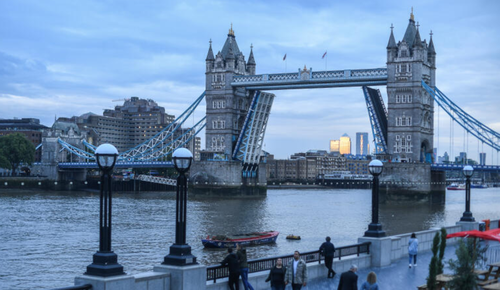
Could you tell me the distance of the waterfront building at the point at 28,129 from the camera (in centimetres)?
17212

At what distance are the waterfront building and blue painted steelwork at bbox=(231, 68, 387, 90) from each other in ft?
287

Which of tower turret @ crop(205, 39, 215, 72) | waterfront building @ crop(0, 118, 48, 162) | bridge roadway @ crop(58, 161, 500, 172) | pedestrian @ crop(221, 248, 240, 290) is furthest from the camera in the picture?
waterfront building @ crop(0, 118, 48, 162)

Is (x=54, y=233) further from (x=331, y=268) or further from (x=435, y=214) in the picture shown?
(x=435, y=214)

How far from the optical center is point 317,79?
92500mm

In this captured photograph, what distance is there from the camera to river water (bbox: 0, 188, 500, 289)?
113 ft

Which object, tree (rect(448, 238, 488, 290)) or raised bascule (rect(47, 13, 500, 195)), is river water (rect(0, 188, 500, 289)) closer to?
raised bascule (rect(47, 13, 500, 195))

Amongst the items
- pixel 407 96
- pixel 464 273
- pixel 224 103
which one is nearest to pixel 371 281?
pixel 464 273

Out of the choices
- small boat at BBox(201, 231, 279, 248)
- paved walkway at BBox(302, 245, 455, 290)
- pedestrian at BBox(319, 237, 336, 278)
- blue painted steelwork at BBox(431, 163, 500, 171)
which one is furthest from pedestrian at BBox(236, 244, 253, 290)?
blue painted steelwork at BBox(431, 163, 500, 171)

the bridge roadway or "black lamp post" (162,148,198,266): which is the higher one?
the bridge roadway

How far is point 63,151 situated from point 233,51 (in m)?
41.7

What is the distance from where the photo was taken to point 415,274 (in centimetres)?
2284

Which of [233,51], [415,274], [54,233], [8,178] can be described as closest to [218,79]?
[233,51]

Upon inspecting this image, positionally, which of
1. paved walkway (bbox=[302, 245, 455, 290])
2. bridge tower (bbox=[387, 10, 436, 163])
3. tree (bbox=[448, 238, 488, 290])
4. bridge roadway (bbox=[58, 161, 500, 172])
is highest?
bridge tower (bbox=[387, 10, 436, 163])

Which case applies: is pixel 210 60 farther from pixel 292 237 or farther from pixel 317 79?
pixel 292 237
